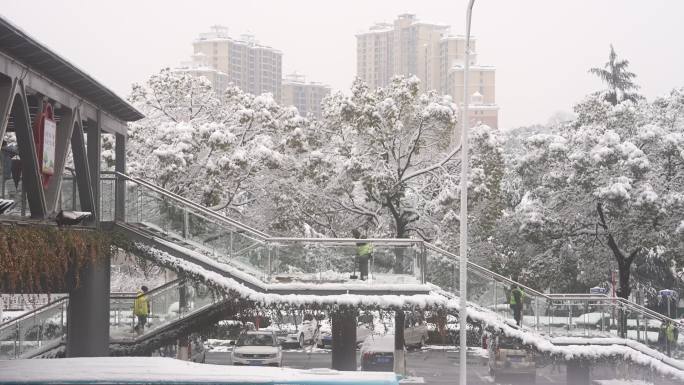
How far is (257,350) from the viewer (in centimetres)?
3203

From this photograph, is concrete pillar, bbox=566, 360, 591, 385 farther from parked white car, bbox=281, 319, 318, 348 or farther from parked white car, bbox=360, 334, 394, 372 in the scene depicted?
parked white car, bbox=281, 319, 318, 348

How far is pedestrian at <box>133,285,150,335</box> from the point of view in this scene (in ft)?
90.1

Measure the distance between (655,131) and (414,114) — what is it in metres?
10.2

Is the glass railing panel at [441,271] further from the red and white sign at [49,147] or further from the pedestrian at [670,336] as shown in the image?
the red and white sign at [49,147]

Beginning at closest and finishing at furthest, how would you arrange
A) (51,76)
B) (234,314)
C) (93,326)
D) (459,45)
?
(51,76) → (93,326) → (234,314) → (459,45)

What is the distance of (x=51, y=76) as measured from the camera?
2088 centimetres

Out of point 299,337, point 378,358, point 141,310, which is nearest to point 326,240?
point 141,310

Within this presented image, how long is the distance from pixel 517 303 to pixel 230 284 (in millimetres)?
7736

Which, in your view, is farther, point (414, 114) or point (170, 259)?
point (414, 114)

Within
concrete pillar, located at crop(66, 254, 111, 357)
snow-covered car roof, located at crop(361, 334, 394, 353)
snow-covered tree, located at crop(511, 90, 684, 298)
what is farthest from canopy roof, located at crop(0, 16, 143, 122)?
snow-covered tree, located at crop(511, 90, 684, 298)

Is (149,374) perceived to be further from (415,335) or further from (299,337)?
(415,335)

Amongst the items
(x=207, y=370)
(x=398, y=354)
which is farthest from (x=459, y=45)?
Result: (x=207, y=370)

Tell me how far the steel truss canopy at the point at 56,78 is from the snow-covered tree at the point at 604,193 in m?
21.3

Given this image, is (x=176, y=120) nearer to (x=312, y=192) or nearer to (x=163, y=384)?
(x=312, y=192)
